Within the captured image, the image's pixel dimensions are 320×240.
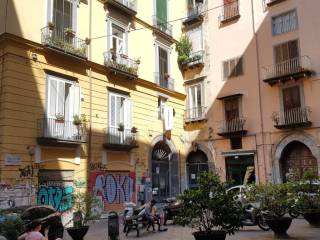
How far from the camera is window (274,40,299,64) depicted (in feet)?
74.8

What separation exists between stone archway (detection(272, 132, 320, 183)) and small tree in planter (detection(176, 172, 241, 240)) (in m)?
13.5

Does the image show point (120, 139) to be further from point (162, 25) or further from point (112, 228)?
point (112, 228)

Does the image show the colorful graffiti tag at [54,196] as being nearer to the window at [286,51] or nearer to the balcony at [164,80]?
the balcony at [164,80]

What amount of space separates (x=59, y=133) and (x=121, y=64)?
5.96 meters

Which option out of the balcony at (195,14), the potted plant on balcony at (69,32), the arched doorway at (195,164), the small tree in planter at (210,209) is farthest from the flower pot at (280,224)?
the balcony at (195,14)

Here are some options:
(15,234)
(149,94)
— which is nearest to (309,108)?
(149,94)

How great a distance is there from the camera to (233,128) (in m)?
24.8

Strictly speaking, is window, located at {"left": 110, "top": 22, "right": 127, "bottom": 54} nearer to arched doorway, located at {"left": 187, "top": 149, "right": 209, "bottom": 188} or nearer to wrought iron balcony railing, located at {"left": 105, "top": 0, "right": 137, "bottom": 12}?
wrought iron balcony railing, located at {"left": 105, "top": 0, "right": 137, "bottom": 12}

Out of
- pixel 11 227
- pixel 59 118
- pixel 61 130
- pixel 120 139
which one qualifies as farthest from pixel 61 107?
pixel 11 227

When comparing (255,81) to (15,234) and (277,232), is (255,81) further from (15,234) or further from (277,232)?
(15,234)

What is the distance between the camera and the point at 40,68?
17969 millimetres

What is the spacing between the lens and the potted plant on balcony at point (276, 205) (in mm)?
11891

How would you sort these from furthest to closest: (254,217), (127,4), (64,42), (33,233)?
1. (127,4)
2. (64,42)
3. (254,217)
4. (33,233)

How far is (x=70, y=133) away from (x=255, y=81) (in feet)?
39.3
